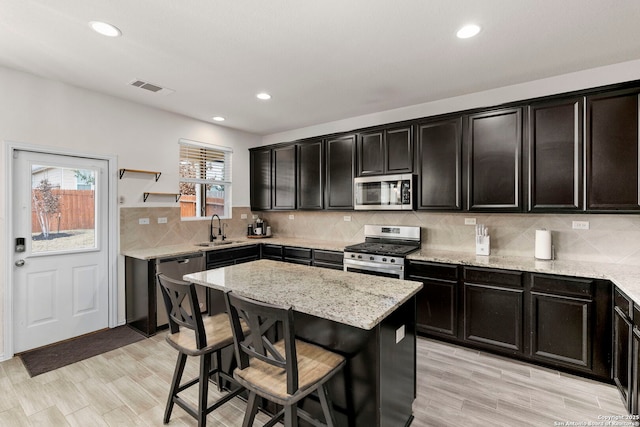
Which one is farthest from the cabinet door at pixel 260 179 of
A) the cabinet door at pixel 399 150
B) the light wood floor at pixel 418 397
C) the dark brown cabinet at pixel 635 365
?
the dark brown cabinet at pixel 635 365

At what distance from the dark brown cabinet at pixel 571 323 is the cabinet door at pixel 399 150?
5.81ft

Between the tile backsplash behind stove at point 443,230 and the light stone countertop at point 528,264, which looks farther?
the tile backsplash behind stove at point 443,230

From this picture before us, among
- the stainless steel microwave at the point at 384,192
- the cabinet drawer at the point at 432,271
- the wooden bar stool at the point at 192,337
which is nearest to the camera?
the wooden bar stool at the point at 192,337

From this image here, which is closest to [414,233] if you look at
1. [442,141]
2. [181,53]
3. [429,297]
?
[429,297]

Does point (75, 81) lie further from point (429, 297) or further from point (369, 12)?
point (429, 297)

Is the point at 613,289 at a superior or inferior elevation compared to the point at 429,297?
superior

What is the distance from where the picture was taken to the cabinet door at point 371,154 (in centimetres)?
390

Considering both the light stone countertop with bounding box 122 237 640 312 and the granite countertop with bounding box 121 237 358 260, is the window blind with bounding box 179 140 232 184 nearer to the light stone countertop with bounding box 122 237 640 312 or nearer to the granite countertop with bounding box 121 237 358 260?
the granite countertop with bounding box 121 237 358 260

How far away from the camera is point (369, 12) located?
6.66 feet

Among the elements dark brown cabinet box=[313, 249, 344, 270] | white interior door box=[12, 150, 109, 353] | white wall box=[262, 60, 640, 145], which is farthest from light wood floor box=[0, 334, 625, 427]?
white wall box=[262, 60, 640, 145]

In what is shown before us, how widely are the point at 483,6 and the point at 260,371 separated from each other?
Result: 8.53ft

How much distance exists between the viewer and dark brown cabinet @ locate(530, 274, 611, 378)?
2438mm

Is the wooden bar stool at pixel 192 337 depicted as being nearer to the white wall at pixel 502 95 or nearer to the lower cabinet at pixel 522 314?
the lower cabinet at pixel 522 314

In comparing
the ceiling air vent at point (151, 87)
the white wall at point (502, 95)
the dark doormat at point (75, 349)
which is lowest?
the dark doormat at point (75, 349)
